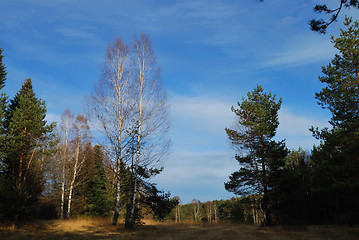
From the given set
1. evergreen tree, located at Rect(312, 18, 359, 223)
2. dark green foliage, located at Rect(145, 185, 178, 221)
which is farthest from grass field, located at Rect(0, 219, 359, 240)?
evergreen tree, located at Rect(312, 18, 359, 223)

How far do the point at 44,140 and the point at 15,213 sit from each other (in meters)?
5.96

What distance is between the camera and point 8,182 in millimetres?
15180

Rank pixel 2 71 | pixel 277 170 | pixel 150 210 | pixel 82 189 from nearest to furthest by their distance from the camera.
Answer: pixel 150 210
pixel 277 170
pixel 2 71
pixel 82 189

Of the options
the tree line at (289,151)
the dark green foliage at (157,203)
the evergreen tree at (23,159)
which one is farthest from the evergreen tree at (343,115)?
the evergreen tree at (23,159)

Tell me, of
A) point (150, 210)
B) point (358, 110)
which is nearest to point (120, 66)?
point (150, 210)

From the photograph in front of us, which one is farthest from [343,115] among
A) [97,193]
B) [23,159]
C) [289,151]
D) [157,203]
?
[97,193]

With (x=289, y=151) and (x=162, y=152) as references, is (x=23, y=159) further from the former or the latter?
(x=289, y=151)

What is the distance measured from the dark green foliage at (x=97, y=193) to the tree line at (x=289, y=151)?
17195 millimetres

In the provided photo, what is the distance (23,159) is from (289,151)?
23566 millimetres

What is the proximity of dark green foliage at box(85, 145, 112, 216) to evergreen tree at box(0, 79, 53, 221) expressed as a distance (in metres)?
10.3

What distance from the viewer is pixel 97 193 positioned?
29.8 m

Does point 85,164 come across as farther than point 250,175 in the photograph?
Yes

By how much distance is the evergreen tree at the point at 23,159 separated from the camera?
15386mm

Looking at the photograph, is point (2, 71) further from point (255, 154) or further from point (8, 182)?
point (255, 154)
